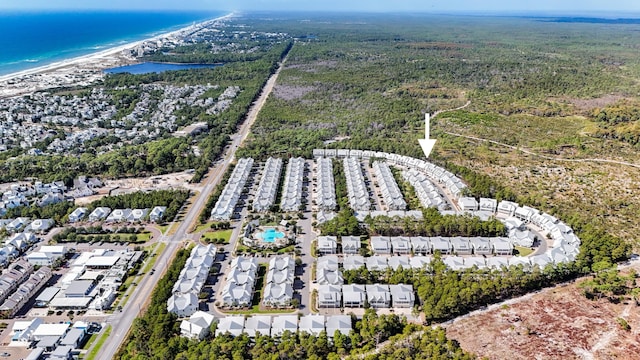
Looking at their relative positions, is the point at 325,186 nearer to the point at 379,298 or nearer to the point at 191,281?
the point at 379,298

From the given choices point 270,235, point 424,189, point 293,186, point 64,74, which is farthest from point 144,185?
point 64,74

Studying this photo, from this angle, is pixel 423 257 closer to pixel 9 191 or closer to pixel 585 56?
pixel 9 191

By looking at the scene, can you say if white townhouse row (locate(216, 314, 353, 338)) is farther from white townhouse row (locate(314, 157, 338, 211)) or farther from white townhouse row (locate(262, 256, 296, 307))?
white townhouse row (locate(314, 157, 338, 211))

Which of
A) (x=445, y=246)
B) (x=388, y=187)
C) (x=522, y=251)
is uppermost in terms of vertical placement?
(x=388, y=187)

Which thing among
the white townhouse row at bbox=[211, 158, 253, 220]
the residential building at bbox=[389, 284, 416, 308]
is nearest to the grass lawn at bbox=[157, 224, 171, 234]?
the white townhouse row at bbox=[211, 158, 253, 220]

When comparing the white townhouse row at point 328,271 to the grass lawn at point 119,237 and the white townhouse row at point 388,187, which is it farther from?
the grass lawn at point 119,237
